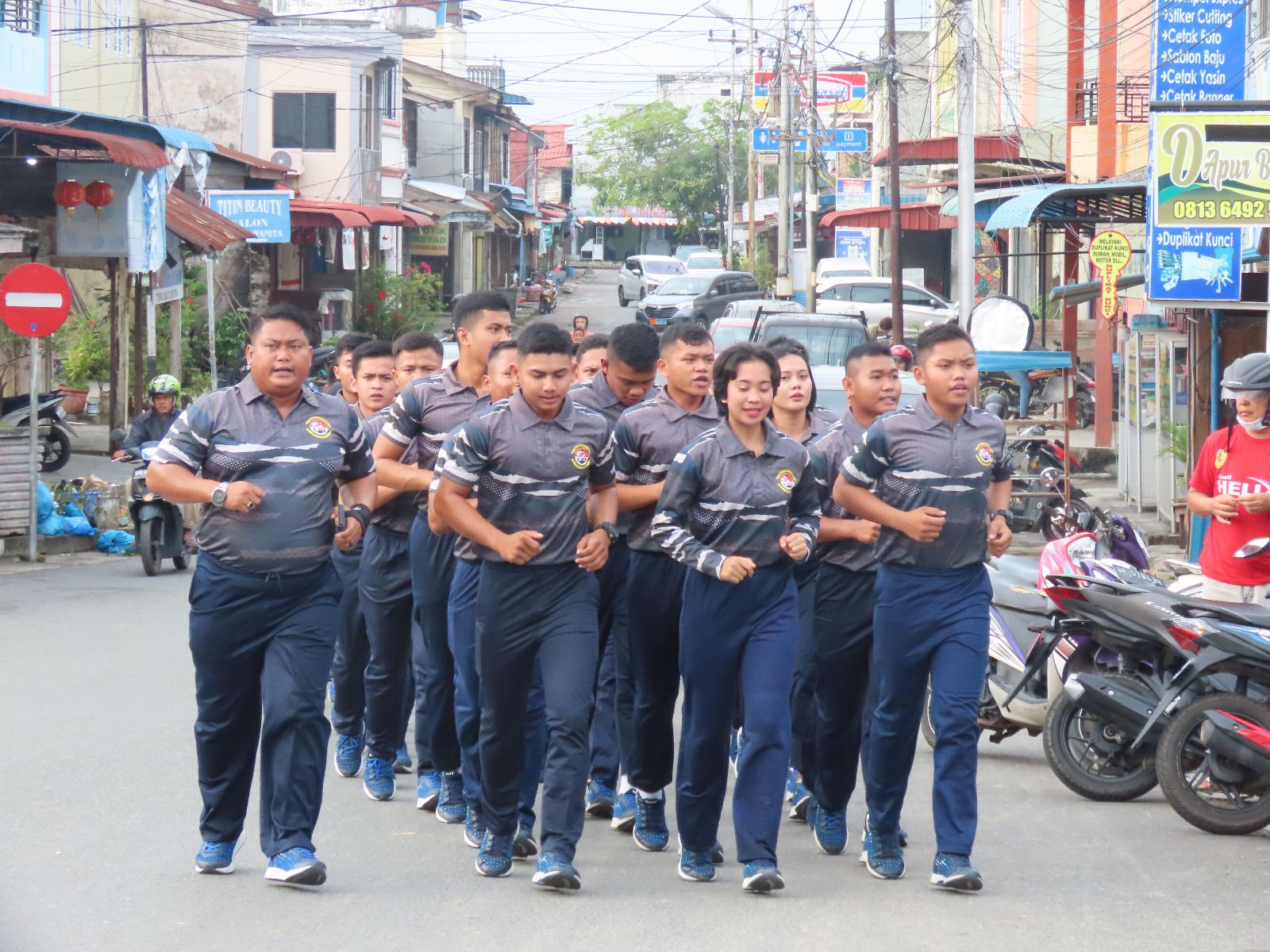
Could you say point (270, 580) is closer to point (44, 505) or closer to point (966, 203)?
point (44, 505)

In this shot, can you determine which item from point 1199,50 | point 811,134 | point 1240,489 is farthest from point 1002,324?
point 811,134

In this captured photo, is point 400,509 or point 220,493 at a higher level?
point 220,493

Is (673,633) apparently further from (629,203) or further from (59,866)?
(629,203)

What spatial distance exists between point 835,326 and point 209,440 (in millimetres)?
17087

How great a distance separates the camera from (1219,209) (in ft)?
37.6

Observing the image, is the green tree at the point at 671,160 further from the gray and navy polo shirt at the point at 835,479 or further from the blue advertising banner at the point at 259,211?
the gray and navy polo shirt at the point at 835,479

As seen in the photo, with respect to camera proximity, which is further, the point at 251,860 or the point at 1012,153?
the point at 1012,153

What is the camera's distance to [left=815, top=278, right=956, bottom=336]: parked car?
3466 cm

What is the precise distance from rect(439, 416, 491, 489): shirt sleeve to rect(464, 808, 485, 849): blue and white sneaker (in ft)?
4.58

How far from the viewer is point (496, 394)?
23.3 feet

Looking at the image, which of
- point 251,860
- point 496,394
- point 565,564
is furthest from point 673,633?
point 251,860

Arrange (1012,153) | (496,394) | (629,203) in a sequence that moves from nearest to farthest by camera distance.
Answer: (496,394), (1012,153), (629,203)

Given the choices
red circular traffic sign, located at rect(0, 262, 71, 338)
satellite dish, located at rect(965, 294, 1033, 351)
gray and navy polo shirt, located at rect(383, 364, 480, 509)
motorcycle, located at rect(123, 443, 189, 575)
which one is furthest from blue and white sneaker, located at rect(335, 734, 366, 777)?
satellite dish, located at rect(965, 294, 1033, 351)

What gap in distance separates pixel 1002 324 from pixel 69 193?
1054 centimetres
